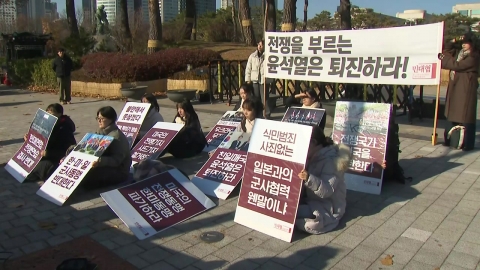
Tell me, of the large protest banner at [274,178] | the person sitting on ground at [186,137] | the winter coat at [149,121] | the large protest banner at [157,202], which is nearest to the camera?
the large protest banner at [274,178]

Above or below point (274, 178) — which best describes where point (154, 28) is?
above

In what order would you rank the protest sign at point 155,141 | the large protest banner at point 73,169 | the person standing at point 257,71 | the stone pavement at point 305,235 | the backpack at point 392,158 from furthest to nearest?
the person standing at point 257,71
the protest sign at point 155,141
the backpack at point 392,158
the large protest banner at point 73,169
the stone pavement at point 305,235

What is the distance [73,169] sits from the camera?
5566 millimetres

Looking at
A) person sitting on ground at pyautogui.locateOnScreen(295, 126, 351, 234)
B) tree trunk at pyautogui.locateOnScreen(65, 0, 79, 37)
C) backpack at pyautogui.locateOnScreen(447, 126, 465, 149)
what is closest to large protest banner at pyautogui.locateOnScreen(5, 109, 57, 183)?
person sitting on ground at pyautogui.locateOnScreen(295, 126, 351, 234)

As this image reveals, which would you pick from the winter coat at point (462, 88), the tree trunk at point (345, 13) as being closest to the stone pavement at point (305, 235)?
the winter coat at point (462, 88)

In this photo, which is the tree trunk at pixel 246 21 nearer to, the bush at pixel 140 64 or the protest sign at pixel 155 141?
the bush at pixel 140 64

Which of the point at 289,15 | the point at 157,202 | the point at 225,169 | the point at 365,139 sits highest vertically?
the point at 289,15

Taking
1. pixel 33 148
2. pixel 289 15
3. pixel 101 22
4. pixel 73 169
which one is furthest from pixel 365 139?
pixel 101 22

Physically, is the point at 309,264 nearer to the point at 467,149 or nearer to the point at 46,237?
the point at 46,237

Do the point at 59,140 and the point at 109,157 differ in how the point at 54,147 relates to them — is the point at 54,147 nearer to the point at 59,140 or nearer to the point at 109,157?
the point at 59,140

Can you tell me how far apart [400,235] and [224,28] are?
3327 centimetres

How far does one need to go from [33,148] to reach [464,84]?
6.94m

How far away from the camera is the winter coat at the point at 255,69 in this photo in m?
11.2

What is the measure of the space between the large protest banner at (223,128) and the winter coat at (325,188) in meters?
3.41
